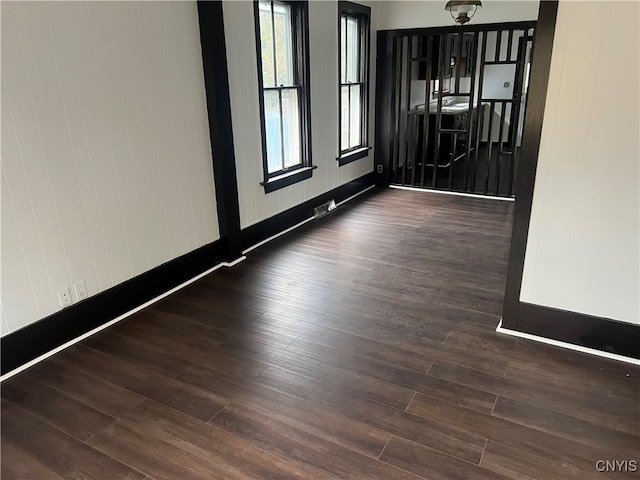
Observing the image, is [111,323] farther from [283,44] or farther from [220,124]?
[283,44]

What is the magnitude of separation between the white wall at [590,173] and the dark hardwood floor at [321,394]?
41 cm

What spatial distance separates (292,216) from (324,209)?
1.93ft

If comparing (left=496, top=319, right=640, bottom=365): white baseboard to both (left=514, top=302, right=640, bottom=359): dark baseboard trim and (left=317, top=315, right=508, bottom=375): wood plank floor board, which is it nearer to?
(left=514, top=302, right=640, bottom=359): dark baseboard trim

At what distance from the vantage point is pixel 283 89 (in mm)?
4391

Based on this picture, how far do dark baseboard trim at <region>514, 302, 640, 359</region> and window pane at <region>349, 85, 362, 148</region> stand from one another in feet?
12.1

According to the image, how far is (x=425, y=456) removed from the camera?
6.36 ft

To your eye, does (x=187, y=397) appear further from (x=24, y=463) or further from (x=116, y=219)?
(x=116, y=219)

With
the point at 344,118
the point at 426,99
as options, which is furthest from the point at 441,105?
the point at 344,118

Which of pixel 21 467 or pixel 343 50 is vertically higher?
pixel 343 50

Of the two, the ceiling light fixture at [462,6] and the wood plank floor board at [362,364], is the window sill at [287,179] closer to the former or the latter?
the wood plank floor board at [362,364]

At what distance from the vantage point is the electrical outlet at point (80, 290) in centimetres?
280

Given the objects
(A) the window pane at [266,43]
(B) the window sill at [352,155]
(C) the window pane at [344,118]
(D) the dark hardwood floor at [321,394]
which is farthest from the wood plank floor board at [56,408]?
(C) the window pane at [344,118]

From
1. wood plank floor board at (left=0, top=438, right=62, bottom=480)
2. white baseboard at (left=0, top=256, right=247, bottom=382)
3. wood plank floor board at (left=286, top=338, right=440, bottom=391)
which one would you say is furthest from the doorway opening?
wood plank floor board at (left=0, top=438, right=62, bottom=480)

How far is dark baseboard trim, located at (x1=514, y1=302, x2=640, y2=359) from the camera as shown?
2535 mm
